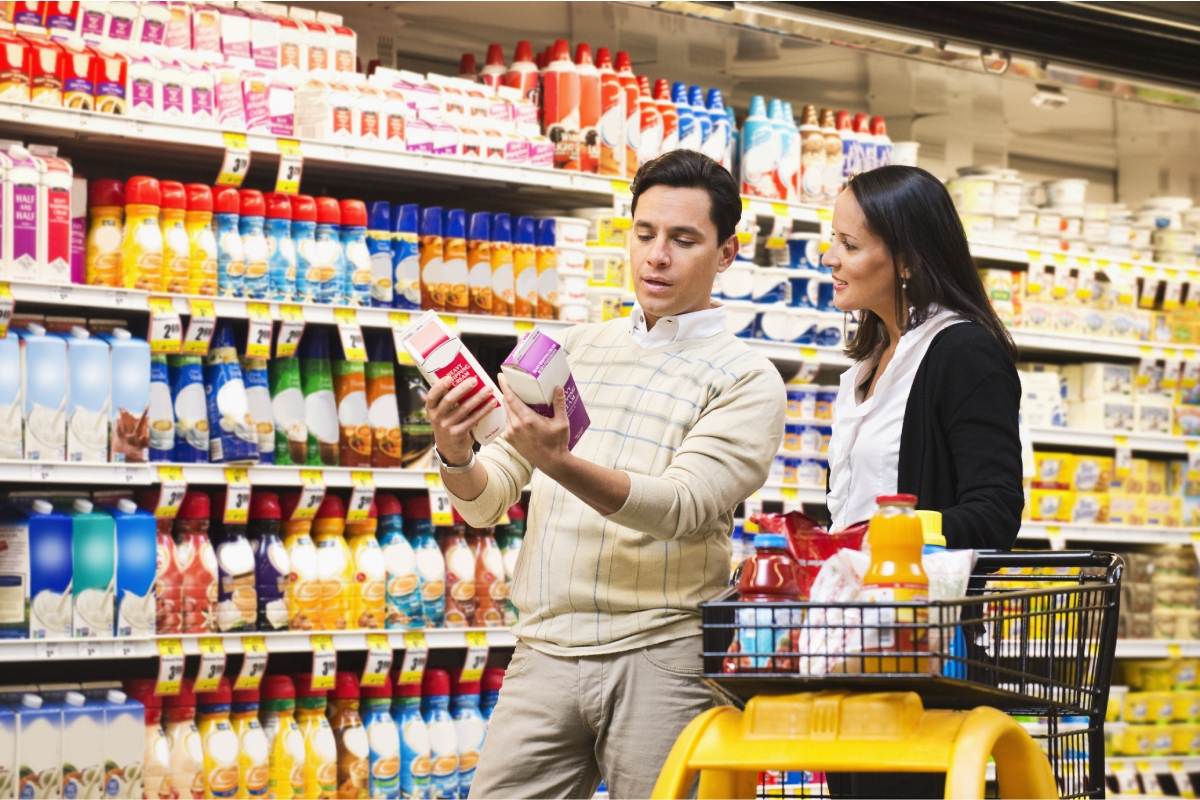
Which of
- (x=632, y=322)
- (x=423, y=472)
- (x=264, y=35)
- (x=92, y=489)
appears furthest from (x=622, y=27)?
(x=632, y=322)

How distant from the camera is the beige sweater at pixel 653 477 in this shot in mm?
2258

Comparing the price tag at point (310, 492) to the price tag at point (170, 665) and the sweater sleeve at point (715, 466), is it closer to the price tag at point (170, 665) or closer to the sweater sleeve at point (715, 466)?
the price tag at point (170, 665)

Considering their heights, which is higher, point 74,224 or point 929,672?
point 74,224

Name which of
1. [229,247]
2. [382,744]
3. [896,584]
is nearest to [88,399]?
[229,247]

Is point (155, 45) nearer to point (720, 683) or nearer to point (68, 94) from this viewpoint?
point (68, 94)

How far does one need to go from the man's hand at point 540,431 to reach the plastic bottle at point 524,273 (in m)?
2.32

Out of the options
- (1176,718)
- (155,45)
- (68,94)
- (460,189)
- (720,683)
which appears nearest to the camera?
(720,683)

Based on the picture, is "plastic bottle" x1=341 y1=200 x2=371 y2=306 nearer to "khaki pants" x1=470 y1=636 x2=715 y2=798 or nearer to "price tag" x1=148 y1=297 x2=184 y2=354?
"price tag" x1=148 y1=297 x2=184 y2=354

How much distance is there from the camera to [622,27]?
521 cm

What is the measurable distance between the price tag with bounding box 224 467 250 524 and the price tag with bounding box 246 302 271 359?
0.99 ft

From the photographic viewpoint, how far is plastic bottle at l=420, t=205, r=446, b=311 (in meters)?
4.20

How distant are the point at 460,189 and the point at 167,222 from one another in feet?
3.39

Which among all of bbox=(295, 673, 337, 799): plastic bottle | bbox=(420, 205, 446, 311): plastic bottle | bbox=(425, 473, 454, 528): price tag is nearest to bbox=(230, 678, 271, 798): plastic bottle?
bbox=(295, 673, 337, 799): plastic bottle

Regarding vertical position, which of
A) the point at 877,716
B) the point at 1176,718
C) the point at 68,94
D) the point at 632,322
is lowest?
the point at 1176,718
